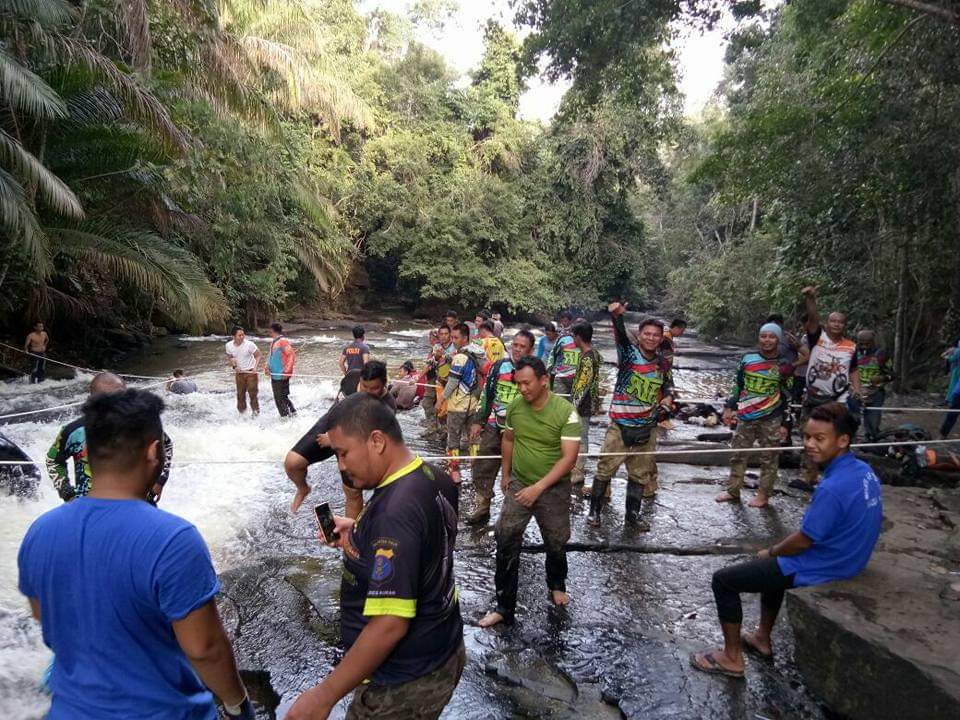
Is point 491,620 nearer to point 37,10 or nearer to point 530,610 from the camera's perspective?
point 530,610

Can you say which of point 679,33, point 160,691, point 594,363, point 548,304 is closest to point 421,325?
point 548,304

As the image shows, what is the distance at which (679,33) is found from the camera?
9859mm

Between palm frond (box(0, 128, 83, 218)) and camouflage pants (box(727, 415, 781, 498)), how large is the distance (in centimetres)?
972

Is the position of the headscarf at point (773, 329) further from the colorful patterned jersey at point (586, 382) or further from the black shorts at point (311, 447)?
the black shorts at point (311, 447)

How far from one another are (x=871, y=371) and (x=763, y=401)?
10.2 feet

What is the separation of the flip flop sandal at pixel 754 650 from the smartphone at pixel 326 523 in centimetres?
268

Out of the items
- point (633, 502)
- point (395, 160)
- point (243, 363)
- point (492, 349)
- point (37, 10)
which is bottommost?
point (633, 502)

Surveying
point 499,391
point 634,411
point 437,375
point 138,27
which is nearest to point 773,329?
point 634,411

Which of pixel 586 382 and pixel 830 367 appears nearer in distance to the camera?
pixel 830 367

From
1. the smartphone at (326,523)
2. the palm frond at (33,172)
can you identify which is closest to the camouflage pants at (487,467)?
the smartphone at (326,523)

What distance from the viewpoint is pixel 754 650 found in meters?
3.90

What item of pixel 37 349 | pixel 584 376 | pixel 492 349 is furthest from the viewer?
pixel 37 349

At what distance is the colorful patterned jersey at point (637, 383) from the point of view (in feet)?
19.4

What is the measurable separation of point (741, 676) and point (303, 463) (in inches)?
116
